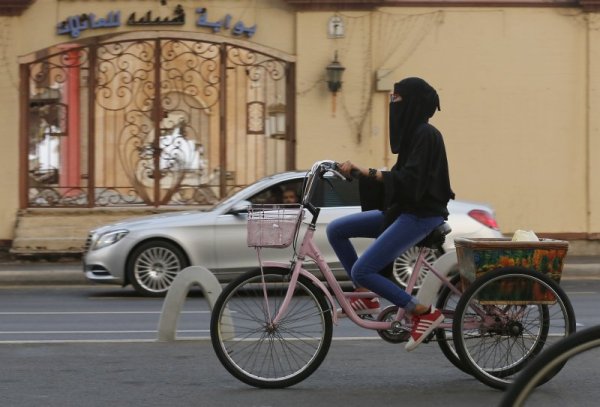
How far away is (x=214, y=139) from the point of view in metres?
19.3

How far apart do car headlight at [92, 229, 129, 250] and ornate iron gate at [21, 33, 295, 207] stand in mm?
5267

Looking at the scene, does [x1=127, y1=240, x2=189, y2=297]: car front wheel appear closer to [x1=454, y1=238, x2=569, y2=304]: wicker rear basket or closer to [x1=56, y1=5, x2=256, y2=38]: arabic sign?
[x1=56, y1=5, x2=256, y2=38]: arabic sign

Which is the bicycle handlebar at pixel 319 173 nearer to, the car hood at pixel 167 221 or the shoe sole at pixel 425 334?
the shoe sole at pixel 425 334

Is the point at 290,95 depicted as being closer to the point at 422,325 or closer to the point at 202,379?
the point at 202,379

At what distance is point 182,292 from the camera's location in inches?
341

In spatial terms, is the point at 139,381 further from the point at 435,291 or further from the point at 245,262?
the point at 245,262

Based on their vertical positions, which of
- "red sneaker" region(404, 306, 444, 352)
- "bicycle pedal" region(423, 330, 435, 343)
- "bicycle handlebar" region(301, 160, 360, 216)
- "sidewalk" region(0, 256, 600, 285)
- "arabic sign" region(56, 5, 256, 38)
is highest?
"arabic sign" region(56, 5, 256, 38)

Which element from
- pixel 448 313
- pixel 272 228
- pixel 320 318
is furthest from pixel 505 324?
pixel 272 228

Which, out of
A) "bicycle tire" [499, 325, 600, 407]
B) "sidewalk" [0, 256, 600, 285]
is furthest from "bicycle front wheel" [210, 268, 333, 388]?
"sidewalk" [0, 256, 600, 285]

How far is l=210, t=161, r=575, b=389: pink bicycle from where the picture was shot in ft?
21.2

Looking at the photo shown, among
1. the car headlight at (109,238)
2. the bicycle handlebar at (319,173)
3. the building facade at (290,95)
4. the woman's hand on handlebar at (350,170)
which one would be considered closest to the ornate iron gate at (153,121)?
the building facade at (290,95)

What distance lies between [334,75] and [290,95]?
35.0 inches

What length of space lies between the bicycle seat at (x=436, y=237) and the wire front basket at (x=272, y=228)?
0.83m

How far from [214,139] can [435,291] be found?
1247cm
